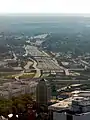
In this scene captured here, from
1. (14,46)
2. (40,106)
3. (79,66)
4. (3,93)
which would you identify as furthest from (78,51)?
(40,106)

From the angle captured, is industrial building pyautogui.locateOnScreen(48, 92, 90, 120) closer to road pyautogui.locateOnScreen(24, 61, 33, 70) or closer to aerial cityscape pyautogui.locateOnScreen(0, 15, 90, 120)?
aerial cityscape pyautogui.locateOnScreen(0, 15, 90, 120)

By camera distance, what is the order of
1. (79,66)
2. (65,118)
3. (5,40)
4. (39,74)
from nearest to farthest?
(65,118)
(39,74)
(79,66)
(5,40)

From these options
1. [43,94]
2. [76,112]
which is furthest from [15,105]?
[76,112]

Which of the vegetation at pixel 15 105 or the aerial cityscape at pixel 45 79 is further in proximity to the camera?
the vegetation at pixel 15 105

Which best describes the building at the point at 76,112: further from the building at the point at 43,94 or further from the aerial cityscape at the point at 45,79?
the building at the point at 43,94

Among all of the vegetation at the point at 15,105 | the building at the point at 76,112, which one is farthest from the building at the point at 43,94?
the building at the point at 76,112

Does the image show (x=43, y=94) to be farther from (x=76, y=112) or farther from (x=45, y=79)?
(x=45, y=79)

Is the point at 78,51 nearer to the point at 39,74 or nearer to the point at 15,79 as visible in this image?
the point at 39,74

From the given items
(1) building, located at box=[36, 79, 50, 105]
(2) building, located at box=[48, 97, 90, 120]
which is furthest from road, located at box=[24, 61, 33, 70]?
(2) building, located at box=[48, 97, 90, 120]
